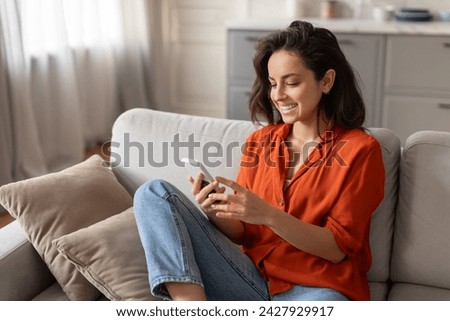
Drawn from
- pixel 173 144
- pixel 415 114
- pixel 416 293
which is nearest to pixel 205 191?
pixel 173 144

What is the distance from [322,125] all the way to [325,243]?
35 cm

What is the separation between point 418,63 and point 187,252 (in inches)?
107

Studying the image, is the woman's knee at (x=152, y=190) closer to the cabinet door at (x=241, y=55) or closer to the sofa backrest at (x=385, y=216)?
the sofa backrest at (x=385, y=216)

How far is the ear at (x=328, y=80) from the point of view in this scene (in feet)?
5.68

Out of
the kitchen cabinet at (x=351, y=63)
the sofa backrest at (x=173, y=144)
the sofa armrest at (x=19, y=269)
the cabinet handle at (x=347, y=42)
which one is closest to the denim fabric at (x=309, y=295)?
the sofa backrest at (x=173, y=144)

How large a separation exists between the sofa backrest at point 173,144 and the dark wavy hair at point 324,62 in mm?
175

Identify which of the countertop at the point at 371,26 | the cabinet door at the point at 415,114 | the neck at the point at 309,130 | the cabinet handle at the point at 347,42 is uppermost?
the countertop at the point at 371,26

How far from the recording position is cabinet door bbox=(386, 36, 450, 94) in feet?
12.5

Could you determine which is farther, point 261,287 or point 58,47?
point 58,47

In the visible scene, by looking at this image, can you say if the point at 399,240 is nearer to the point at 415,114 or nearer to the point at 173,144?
the point at 173,144

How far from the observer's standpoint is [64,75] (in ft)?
12.5

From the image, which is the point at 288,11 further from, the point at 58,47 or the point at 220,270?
the point at 220,270

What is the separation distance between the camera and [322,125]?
1.79m
